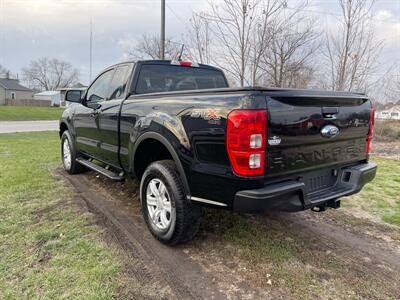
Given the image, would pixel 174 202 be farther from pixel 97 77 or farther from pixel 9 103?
pixel 9 103

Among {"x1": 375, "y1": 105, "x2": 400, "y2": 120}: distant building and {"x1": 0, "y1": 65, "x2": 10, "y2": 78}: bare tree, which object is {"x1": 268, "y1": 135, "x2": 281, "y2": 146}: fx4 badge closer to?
{"x1": 375, "y1": 105, "x2": 400, "y2": 120}: distant building

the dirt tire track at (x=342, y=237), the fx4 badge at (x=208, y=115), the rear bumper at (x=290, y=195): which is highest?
the fx4 badge at (x=208, y=115)

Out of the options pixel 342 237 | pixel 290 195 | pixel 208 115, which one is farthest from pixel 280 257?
pixel 208 115

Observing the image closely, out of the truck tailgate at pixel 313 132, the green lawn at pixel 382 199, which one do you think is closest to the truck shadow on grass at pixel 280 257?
the green lawn at pixel 382 199

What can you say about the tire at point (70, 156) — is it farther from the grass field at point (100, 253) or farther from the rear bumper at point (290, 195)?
the rear bumper at point (290, 195)

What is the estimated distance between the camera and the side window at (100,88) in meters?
4.69

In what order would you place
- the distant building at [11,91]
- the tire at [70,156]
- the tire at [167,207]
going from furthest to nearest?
the distant building at [11,91], the tire at [70,156], the tire at [167,207]

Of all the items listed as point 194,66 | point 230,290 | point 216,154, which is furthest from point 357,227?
point 194,66

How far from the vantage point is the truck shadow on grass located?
254 centimetres

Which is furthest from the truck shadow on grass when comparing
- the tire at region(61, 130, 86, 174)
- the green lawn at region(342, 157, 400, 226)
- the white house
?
the white house

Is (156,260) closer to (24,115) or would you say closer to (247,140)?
(247,140)

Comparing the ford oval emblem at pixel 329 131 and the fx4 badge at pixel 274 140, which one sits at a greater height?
the ford oval emblem at pixel 329 131

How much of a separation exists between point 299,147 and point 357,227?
178 cm

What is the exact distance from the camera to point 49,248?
312 centimetres
